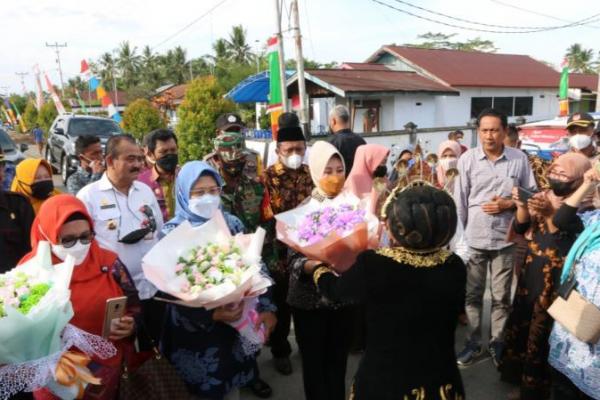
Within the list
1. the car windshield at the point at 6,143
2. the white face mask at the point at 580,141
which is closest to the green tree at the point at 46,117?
the car windshield at the point at 6,143

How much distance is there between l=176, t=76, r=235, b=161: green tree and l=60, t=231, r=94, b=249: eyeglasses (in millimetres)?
11736

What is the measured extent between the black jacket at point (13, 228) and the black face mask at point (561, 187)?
3337 millimetres

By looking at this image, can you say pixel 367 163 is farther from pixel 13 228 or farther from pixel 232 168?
pixel 13 228

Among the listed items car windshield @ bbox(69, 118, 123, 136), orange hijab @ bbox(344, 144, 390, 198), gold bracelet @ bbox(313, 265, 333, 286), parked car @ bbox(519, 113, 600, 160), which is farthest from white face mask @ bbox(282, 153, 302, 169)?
car windshield @ bbox(69, 118, 123, 136)

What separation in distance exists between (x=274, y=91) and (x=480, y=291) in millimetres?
7792

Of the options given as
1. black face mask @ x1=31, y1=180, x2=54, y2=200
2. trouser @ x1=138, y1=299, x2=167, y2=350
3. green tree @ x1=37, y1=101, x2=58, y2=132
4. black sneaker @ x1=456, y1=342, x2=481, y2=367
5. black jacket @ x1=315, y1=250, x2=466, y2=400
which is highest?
green tree @ x1=37, y1=101, x2=58, y2=132

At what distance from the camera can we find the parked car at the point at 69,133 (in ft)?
40.3

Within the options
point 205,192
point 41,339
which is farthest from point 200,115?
point 41,339

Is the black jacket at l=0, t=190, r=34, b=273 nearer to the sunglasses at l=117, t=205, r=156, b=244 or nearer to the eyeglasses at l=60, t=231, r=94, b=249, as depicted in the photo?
the sunglasses at l=117, t=205, r=156, b=244

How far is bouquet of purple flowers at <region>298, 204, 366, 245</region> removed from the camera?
2197 millimetres

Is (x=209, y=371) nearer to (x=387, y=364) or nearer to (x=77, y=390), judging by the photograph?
(x=77, y=390)

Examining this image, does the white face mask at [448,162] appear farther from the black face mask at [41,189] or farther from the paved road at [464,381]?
the black face mask at [41,189]

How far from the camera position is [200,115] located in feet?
44.9

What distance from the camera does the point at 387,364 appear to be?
6.01 ft
